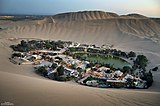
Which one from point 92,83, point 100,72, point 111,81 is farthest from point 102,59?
point 92,83

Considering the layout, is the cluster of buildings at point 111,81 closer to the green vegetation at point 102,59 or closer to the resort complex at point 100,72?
the resort complex at point 100,72

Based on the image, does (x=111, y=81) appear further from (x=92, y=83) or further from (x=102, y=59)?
(x=102, y=59)

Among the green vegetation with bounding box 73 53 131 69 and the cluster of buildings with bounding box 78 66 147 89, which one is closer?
the cluster of buildings with bounding box 78 66 147 89

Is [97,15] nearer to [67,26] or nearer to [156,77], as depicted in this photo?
[67,26]

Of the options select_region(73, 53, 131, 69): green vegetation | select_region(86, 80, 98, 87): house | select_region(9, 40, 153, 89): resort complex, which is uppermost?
select_region(73, 53, 131, 69): green vegetation

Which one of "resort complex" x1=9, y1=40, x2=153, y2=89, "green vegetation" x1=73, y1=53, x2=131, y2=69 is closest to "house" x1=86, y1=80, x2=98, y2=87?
"resort complex" x1=9, y1=40, x2=153, y2=89

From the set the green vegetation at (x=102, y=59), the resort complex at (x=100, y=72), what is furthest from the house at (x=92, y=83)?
the green vegetation at (x=102, y=59)

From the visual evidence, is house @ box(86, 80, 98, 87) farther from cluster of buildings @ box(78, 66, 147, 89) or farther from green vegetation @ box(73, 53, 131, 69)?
green vegetation @ box(73, 53, 131, 69)

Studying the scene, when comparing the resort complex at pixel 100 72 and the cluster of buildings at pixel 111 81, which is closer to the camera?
the cluster of buildings at pixel 111 81

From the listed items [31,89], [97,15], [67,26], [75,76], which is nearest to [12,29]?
[67,26]

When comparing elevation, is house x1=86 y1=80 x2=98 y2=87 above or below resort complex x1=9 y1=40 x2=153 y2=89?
below

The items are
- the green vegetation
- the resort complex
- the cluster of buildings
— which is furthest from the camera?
the green vegetation
